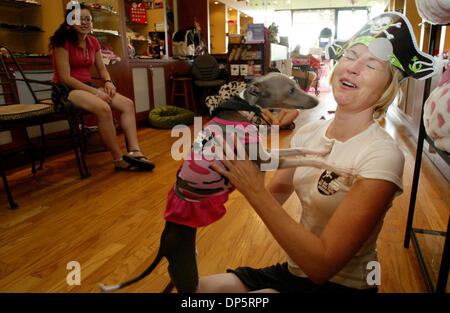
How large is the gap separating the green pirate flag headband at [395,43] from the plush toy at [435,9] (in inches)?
8.2

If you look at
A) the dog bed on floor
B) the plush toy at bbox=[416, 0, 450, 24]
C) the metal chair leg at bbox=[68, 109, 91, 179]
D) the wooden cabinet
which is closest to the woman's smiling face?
the plush toy at bbox=[416, 0, 450, 24]

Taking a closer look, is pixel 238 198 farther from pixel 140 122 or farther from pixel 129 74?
pixel 140 122

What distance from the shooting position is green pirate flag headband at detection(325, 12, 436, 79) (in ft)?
1.51

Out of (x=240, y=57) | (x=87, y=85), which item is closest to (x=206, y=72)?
(x=240, y=57)

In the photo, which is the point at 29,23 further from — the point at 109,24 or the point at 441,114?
the point at 441,114

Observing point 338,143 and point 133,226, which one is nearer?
point 338,143

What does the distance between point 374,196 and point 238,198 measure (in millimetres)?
1091

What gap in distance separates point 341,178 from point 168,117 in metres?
3.65

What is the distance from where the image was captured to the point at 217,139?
0.51m

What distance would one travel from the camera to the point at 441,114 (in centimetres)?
59

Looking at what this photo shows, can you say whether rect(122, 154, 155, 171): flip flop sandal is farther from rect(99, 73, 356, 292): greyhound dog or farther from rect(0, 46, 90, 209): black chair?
rect(99, 73, 356, 292): greyhound dog

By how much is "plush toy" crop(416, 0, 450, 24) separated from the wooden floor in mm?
269
